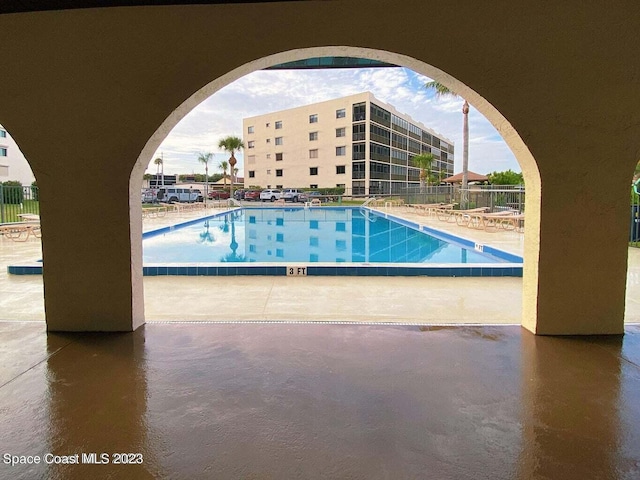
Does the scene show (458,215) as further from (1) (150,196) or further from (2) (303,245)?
(1) (150,196)

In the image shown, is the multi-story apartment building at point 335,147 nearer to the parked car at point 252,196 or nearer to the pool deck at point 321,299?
the parked car at point 252,196

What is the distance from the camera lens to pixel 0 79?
346 centimetres

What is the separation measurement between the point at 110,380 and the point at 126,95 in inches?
87.1

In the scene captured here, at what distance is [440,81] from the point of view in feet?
12.1

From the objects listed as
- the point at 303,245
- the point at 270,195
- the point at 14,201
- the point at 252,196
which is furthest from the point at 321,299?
the point at 252,196

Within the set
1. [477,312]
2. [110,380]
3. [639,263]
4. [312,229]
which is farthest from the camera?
[312,229]

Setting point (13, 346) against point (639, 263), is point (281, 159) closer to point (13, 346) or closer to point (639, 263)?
point (639, 263)

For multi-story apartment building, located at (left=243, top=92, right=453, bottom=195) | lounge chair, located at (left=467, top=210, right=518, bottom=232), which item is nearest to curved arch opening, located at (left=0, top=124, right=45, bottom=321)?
lounge chair, located at (left=467, top=210, right=518, bottom=232)

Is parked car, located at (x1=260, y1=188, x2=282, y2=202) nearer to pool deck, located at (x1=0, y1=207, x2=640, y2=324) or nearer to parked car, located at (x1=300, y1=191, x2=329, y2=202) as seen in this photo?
parked car, located at (x1=300, y1=191, x2=329, y2=202)

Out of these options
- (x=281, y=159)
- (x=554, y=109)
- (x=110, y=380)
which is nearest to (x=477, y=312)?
(x=554, y=109)

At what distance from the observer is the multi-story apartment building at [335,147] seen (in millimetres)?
39562

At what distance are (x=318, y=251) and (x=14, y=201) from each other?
11.0m

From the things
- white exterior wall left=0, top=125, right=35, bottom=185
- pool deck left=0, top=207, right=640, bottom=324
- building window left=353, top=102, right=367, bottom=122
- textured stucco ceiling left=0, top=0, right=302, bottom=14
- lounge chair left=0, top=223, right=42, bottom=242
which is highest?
building window left=353, top=102, right=367, bottom=122

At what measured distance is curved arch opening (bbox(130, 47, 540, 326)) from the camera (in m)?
3.53
